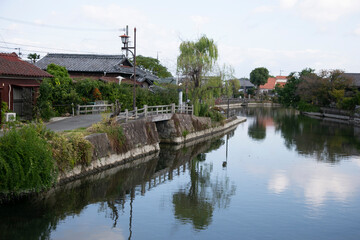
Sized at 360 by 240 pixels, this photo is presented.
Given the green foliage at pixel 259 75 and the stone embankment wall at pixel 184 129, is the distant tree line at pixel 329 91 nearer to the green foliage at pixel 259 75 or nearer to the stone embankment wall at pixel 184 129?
the stone embankment wall at pixel 184 129

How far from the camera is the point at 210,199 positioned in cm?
1786

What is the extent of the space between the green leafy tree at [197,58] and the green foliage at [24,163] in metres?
25.8

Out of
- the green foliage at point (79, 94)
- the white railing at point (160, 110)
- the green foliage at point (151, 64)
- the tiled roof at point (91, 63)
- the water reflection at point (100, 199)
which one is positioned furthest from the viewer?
the green foliage at point (151, 64)

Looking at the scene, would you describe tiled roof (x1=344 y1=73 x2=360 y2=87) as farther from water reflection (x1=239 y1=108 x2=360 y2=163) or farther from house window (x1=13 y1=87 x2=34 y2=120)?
house window (x1=13 y1=87 x2=34 y2=120)

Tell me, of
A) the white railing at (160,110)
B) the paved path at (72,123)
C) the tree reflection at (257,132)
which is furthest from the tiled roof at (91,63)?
the paved path at (72,123)

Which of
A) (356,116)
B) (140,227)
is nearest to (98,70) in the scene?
(140,227)

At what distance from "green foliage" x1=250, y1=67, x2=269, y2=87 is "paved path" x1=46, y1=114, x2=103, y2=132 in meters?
92.6

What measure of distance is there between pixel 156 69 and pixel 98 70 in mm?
31766

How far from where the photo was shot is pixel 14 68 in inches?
930

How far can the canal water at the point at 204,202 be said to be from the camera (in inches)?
536

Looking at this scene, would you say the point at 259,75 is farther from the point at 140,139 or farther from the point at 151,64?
the point at 140,139

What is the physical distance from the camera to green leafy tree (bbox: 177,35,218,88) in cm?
3947

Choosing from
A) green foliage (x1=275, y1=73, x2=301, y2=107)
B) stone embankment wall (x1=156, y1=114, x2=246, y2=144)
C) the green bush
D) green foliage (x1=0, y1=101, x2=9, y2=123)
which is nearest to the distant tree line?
the green bush

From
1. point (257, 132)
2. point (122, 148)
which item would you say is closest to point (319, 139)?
point (257, 132)
